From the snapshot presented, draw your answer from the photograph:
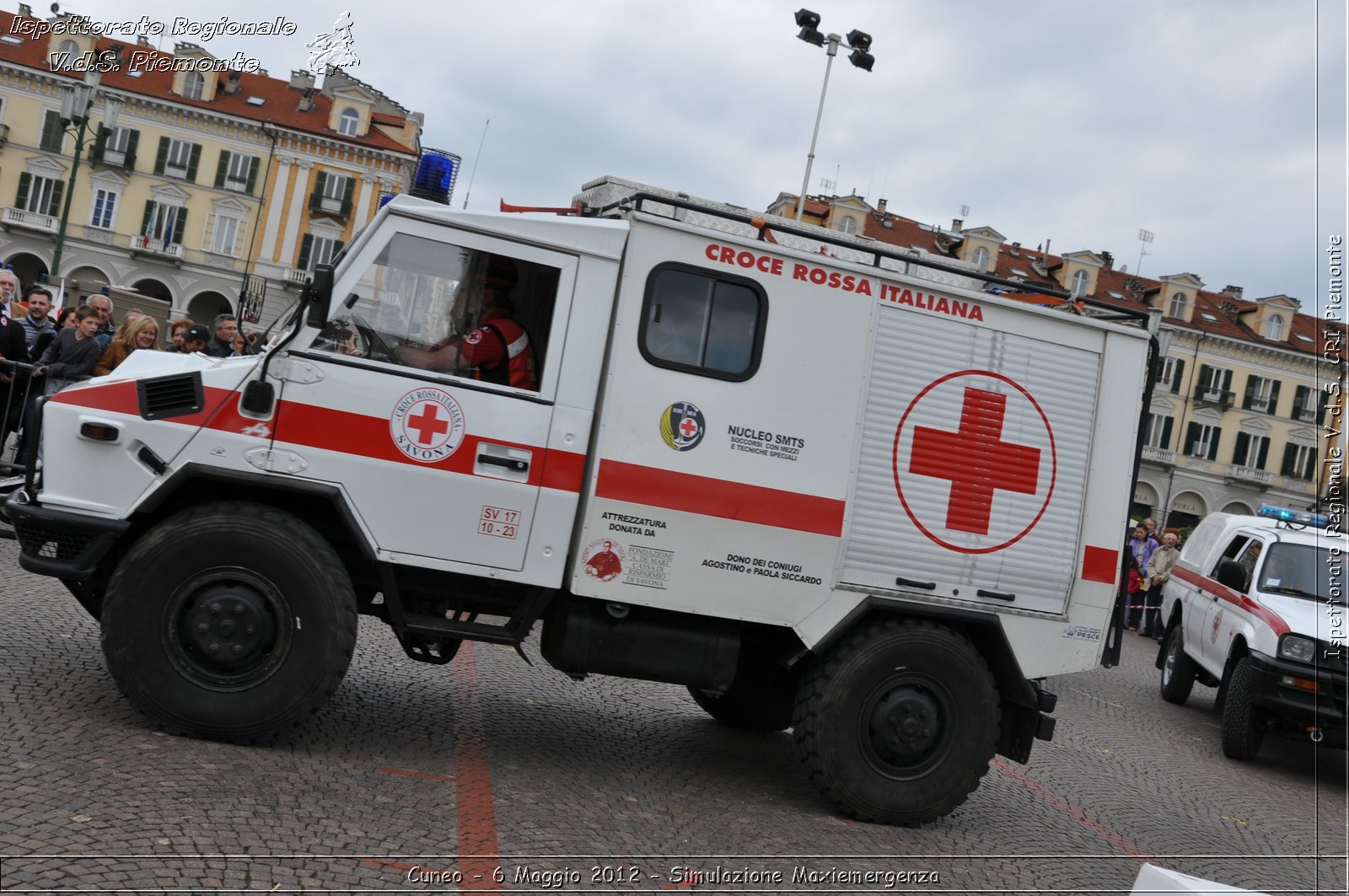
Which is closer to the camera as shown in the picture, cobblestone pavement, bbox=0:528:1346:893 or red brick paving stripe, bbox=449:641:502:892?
cobblestone pavement, bbox=0:528:1346:893

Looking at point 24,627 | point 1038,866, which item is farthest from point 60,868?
point 1038,866

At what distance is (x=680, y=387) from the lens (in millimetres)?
6148

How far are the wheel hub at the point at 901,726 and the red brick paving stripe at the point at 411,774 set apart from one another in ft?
7.14

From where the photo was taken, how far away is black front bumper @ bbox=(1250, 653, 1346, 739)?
33.5 feet

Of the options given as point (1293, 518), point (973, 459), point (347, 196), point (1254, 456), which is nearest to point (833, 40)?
point (1293, 518)

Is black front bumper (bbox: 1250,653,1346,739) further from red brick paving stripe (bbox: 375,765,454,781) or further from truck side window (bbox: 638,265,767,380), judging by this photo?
red brick paving stripe (bbox: 375,765,454,781)

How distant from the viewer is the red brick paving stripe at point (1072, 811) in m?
6.97

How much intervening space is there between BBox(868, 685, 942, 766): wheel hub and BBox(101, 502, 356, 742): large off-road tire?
2.72 metres

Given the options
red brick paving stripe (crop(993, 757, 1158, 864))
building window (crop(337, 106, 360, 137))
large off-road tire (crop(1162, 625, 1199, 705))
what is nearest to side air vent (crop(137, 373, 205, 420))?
red brick paving stripe (crop(993, 757, 1158, 864))

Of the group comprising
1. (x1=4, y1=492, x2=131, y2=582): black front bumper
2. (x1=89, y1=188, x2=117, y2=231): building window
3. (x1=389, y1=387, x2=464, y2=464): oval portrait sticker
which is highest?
(x1=89, y1=188, x2=117, y2=231): building window

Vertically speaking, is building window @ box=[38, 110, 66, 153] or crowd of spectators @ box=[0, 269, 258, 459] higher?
building window @ box=[38, 110, 66, 153]

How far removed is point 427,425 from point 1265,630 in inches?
323

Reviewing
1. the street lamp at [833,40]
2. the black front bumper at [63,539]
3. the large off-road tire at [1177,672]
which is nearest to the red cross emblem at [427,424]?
the black front bumper at [63,539]

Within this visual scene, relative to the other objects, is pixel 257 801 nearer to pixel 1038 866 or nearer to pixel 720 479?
pixel 720 479
